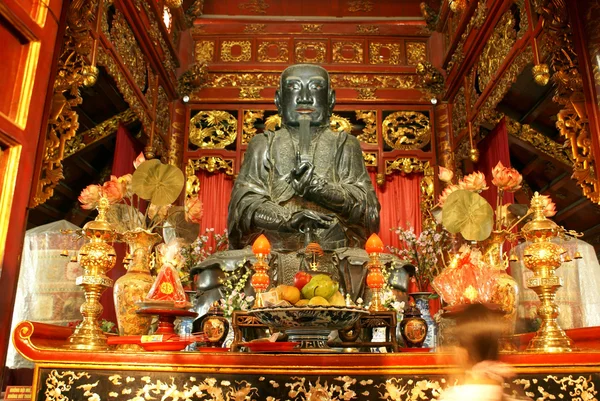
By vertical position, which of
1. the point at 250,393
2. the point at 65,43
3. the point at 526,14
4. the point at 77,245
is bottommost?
the point at 250,393

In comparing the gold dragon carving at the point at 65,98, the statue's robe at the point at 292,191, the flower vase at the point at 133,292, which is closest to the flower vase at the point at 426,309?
the statue's robe at the point at 292,191

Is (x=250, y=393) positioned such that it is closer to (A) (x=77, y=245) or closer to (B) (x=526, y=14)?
(A) (x=77, y=245)

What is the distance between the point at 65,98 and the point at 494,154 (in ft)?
10.1

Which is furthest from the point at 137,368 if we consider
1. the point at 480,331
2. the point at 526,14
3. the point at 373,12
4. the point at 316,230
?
the point at 373,12

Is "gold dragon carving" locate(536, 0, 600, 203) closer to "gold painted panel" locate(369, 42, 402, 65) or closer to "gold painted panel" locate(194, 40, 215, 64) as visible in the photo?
"gold painted panel" locate(369, 42, 402, 65)

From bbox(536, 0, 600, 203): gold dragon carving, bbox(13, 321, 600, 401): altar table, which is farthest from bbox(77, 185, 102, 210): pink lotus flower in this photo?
bbox(536, 0, 600, 203): gold dragon carving

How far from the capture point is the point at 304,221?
327 cm

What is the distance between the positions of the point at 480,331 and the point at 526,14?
3.29 meters

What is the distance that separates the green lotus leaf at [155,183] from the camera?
8.25 feet

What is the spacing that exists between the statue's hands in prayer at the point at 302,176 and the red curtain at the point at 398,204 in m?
1.88

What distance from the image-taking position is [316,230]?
11.0 feet

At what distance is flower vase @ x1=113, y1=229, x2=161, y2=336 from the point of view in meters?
2.22

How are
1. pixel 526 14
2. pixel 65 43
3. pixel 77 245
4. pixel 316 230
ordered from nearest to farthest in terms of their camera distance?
pixel 65 43, pixel 77 245, pixel 316 230, pixel 526 14

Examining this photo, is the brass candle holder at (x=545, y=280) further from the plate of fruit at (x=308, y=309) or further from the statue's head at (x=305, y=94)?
the statue's head at (x=305, y=94)
